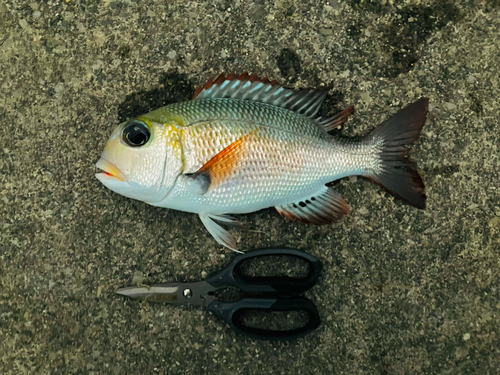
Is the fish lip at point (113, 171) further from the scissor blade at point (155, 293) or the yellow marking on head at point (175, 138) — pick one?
the scissor blade at point (155, 293)

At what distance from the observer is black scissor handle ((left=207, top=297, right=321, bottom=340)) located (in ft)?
4.55

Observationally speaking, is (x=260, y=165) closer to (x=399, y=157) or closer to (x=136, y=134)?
(x=136, y=134)

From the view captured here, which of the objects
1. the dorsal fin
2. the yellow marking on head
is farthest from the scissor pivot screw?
the dorsal fin

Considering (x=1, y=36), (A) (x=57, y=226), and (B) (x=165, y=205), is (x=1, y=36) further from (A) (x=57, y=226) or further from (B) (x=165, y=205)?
(B) (x=165, y=205)

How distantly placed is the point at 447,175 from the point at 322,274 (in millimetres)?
699

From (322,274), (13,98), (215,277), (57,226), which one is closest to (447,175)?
(322,274)

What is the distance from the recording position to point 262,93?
4.75 ft

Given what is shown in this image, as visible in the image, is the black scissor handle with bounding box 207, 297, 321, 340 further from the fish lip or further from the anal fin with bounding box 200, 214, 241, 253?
the fish lip

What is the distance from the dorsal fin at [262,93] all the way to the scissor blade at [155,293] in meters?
0.78

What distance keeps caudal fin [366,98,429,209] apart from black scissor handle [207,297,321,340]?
0.58 meters

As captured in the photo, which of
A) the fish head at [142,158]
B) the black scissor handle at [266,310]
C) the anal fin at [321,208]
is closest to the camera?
the fish head at [142,158]

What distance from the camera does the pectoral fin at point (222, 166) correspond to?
131 cm

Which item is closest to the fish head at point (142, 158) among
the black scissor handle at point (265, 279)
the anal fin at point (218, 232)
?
the anal fin at point (218, 232)

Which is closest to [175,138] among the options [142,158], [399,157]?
[142,158]
